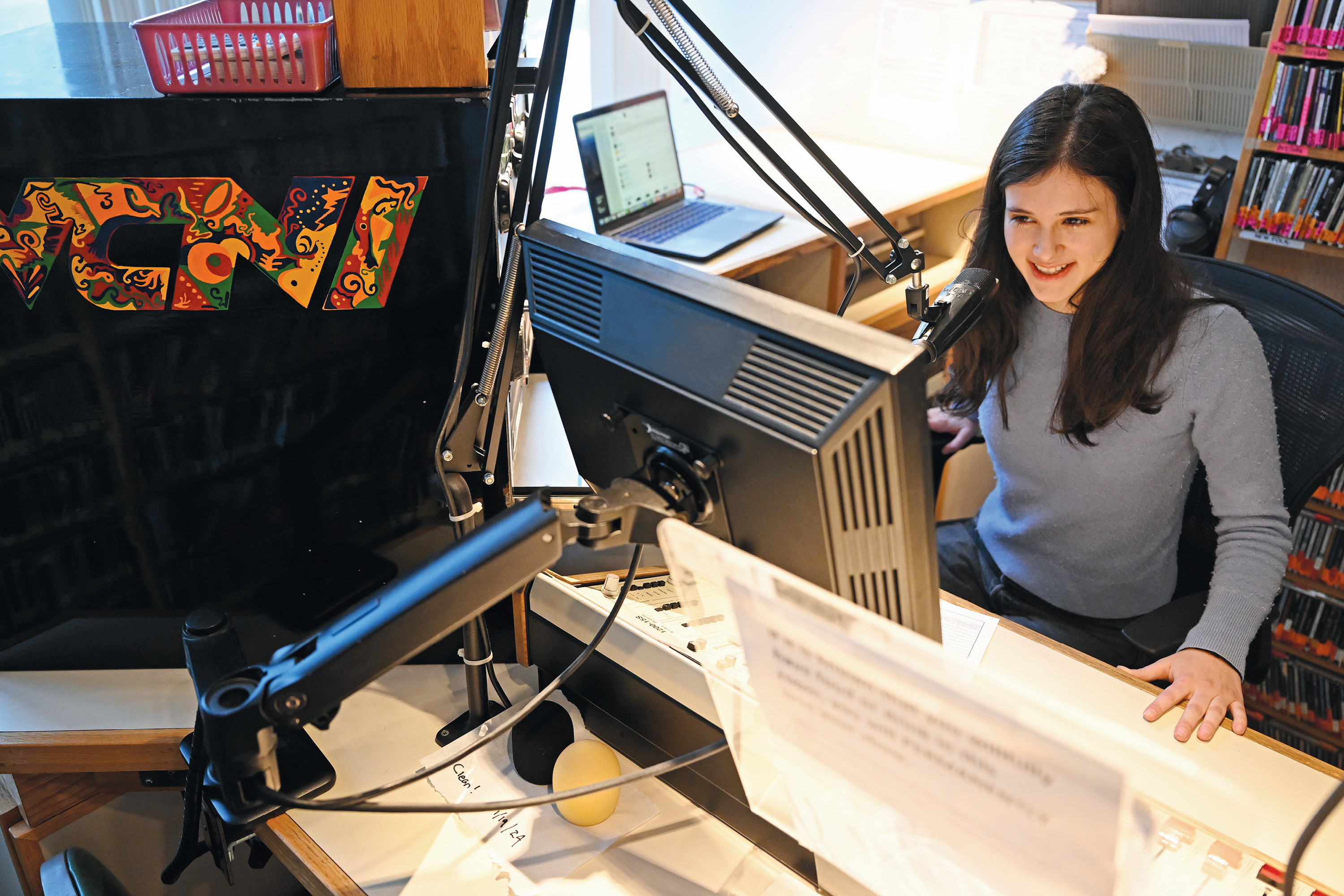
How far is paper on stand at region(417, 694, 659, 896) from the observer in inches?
33.2

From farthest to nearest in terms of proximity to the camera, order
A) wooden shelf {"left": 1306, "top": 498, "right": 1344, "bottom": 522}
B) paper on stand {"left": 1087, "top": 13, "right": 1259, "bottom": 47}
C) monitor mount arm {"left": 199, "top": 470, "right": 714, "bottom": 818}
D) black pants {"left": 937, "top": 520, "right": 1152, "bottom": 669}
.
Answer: paper on stand {"left": 1087, "top": 13, "right": 1259, "bottom": 47}, wooden shelf {"left": 1306, "top": 498, "right": 1344, "bottom": 522}, black pants {"left": 937, "top": 520, "right": 1152, "bottom": 669}, monitor mount arm {"left": 199, "top": 470, "right": 714, "bottom": 818}

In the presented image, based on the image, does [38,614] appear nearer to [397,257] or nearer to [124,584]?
[124,584]

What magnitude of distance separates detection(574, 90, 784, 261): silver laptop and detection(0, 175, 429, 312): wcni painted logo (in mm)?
1164

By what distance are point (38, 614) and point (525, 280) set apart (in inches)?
29.4

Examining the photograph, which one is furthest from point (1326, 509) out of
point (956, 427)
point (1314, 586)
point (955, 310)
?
point (955, 310)

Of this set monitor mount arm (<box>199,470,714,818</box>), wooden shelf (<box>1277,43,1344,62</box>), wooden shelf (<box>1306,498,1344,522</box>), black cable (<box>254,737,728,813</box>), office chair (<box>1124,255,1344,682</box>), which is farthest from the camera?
wooden shelf (<box>1306,498,1344,522</box>)

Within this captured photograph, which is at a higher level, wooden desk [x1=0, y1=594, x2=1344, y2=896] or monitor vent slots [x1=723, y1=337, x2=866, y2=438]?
monitor vent slots [x1=723, y1=337, x2=866, y2=438]

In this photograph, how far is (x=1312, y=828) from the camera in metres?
0.50

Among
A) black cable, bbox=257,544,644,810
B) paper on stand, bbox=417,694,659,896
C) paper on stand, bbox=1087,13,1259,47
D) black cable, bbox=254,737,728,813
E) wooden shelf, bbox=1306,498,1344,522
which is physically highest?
paper on stand, bbox=1087,13,1259,47

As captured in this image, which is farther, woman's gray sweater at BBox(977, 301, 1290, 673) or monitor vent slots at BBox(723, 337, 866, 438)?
woman's gray sweater at BBox(977, 301, 1290, 673)

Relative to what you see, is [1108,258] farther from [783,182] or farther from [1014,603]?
[783,182]

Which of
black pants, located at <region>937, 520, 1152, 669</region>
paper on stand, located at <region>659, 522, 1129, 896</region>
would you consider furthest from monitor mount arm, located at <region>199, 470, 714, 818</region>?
black pants, located at <region>937, 520, 1152, 669</region>

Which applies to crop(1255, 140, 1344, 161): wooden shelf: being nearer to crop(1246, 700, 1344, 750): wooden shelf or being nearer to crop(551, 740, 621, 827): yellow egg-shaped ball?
crop(1246, 700, 1344, 750): wooden shelf

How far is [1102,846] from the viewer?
0.47 meters
